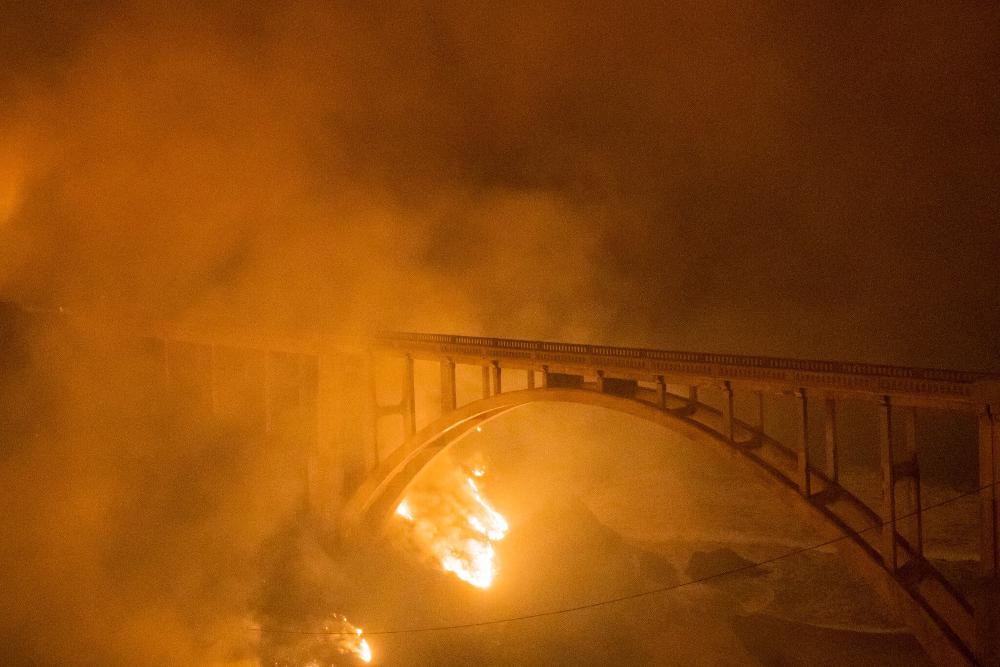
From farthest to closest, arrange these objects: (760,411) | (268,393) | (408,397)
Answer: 1. (268,393)
2. (408,397)
3. (760,411)

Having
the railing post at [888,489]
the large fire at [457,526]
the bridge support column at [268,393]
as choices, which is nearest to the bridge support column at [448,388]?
the large fire at [457,526]

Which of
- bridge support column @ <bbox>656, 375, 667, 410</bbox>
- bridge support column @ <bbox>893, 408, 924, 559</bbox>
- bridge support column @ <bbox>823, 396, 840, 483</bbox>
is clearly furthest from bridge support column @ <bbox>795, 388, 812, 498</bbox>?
bridge support column @ <bbox>656, 375, 667, 410</bbox>

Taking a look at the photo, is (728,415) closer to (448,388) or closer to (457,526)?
(448,388)

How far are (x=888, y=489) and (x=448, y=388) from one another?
29.5 ft

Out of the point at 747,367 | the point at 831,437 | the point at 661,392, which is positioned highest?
the point at 747,367

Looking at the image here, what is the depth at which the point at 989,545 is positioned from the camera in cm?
1123

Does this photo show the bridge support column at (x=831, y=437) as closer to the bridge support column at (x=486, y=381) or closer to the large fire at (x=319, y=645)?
the bridge support column at (x=486, y=381)

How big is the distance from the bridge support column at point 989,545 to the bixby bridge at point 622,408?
2cm

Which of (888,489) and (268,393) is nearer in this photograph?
(888,489)

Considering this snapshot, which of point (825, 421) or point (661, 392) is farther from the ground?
point (661, 392)

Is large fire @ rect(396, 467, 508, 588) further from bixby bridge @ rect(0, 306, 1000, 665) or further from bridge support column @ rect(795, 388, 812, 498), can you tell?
bridge support column @ rect(795, 388, 812, 498)

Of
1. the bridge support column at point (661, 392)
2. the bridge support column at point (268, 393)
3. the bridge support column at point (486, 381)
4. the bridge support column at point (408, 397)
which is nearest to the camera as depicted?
the bridge support column at point (661, 392)

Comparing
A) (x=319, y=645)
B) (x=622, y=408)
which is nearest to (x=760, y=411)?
(x=622, y=408)

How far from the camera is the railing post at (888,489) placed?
11914 mm
